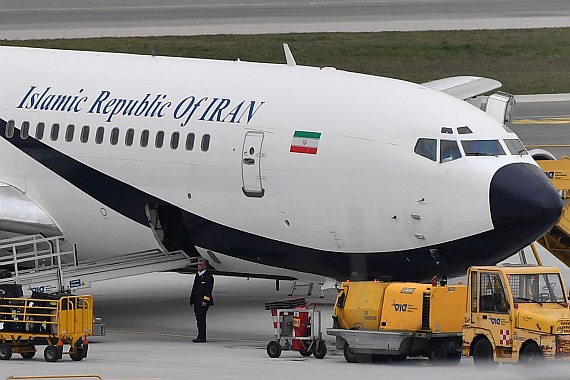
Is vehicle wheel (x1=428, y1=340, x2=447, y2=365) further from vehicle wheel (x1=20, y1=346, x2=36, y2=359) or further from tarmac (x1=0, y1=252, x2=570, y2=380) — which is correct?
vehicle wheel (x1=20, y1=346, x2=36, y2=359)

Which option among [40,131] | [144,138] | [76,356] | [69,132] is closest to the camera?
[76,356]

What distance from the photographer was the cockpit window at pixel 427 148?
86.6 feet

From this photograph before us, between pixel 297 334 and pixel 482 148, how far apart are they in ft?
15.6

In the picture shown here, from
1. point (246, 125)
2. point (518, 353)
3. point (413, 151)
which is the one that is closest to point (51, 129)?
point (246, 125)

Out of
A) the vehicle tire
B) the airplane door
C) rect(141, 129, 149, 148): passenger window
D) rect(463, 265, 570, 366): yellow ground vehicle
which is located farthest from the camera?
rect(141, 129, 149, 148): passenger window

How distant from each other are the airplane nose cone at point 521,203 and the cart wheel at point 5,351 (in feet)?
28.4

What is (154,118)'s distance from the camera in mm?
29109

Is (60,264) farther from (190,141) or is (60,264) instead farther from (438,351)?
(438,351)

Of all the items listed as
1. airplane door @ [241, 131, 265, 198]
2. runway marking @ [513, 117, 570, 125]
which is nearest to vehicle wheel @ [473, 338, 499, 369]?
airplane door @ [241, 131, 265, 198]

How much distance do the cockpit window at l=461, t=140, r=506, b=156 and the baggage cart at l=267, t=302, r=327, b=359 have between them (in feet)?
13.1

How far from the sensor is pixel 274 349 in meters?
25.5

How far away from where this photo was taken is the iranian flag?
2703 cm

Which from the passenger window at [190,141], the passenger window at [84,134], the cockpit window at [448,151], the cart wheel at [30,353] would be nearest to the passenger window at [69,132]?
the passenger window at [84,134]

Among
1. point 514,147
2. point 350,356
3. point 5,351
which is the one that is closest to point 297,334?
point 350,356
